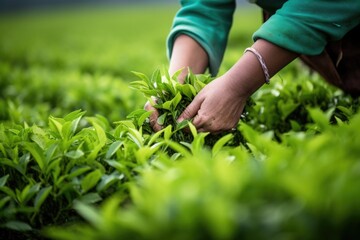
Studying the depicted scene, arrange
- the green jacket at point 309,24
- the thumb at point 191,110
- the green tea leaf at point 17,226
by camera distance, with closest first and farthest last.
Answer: the green tea leaf at point 17,226
the green jacket at point 309,24
the thumb at point 191,110

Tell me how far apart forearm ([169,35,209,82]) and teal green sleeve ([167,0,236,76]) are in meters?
0.03

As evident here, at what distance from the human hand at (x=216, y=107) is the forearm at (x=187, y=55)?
0.40 m

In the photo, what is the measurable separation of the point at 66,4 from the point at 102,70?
161 ft

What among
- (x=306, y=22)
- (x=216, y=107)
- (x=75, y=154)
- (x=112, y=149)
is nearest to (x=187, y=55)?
(x=216, y=107)

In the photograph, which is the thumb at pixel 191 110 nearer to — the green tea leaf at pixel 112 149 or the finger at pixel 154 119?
the finger at pixel 154 119

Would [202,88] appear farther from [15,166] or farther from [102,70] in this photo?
[102,70]

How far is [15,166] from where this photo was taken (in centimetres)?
149

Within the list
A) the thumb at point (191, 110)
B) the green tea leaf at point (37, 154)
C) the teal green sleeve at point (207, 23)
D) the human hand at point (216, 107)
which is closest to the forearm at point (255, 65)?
the human hand at point (216, 107)

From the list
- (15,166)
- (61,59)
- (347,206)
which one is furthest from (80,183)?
(61,59)

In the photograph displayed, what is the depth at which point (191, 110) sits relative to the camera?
5.76 feet

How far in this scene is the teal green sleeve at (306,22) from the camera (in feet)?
5.34

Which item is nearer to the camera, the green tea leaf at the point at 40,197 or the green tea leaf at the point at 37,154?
the green tea leaf at the point at 40,197

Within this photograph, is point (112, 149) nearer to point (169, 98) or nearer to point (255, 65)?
point (169, 98)

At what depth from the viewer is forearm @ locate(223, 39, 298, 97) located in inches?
65.6
